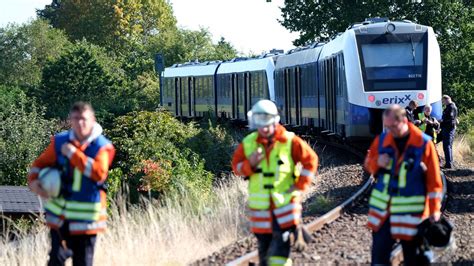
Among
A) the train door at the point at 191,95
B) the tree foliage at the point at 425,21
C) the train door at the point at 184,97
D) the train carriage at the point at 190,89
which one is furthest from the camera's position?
the train door at the point at 184,97

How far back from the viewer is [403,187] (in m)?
9.02

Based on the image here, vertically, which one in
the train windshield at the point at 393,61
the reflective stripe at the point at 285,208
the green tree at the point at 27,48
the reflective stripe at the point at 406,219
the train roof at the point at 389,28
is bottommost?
the reflective stripe at the point at 406,219

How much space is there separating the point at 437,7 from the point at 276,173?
38.6m

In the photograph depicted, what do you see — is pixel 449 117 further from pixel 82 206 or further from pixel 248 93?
pixel 248 93

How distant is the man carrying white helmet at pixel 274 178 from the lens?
29.5 ft

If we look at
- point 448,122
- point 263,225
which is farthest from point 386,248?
point 448,122

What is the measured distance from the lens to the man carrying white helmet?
29.5ft

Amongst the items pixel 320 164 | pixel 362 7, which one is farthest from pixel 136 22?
pixel 320 164

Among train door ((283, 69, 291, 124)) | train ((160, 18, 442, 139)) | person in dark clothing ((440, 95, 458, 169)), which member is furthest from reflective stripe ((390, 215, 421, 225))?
train door ((283, 69, 291, 124))

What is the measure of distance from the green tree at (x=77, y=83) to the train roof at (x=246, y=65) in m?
18.8

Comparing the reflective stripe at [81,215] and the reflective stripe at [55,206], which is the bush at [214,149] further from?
the reflective stripe at [81,215]

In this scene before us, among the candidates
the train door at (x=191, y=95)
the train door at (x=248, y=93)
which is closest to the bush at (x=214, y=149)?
the train door at (x=248, y=93)

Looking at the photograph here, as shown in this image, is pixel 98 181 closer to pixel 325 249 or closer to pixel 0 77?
pixel 325 249

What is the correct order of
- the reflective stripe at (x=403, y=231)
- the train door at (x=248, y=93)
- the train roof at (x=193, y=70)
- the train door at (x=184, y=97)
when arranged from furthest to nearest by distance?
the train door at (x=184, y=97), the train roof at (x=193, y=70), the train door at (x=248, y=93), the reflective stripe at (x=403, y=231)
